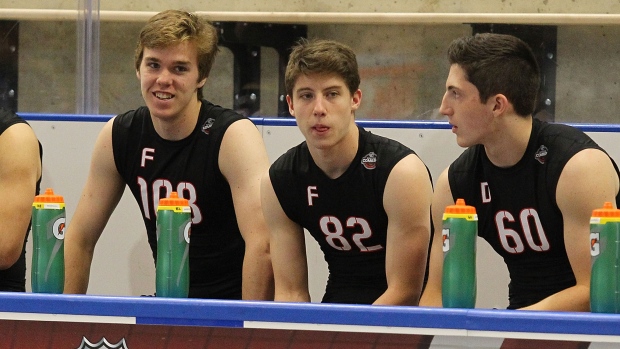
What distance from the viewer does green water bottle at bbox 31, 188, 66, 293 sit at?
1952 mm

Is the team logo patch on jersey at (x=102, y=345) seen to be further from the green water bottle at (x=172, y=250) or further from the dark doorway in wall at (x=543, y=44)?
the dark doorway in wall at (x=543, y=44)

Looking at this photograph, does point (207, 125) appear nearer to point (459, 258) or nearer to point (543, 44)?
point (459, 258)

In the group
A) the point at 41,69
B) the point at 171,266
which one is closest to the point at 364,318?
the point at 171,266

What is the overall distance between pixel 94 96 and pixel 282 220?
140 cm

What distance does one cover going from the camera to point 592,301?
1577 mm

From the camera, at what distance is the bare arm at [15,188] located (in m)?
2.52

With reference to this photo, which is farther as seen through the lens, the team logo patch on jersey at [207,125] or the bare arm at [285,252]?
the team logo patch on jersey at [207,125]

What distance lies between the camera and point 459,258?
170cm

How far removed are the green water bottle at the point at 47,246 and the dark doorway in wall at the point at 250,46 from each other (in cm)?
180

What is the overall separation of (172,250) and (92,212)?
87 centimetres

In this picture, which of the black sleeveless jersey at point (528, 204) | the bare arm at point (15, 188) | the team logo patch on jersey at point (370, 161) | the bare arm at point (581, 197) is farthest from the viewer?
the bare arm at point (15, 188)

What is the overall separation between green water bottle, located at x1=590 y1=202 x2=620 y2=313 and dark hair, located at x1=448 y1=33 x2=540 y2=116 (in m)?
0.68

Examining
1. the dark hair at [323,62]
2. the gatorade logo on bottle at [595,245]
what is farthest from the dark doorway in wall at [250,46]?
the gatorade logo on bottle at [595,245]

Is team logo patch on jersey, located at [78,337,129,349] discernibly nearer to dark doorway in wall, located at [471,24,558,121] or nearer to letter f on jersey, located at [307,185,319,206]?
letter f on jersey, located at [307,185,319,206]
